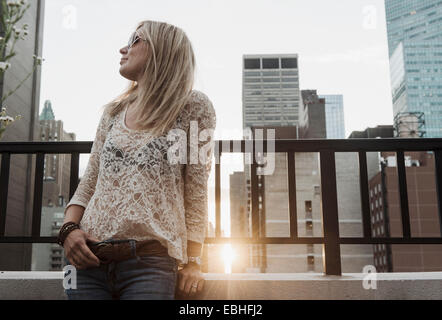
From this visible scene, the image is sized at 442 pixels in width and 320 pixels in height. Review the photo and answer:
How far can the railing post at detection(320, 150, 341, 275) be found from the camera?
7.71 ft

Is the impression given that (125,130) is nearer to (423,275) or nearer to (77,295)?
(77,295)

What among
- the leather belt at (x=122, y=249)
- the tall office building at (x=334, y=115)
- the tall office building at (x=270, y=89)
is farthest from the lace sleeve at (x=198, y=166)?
the tall office building at (x=334, y=115)

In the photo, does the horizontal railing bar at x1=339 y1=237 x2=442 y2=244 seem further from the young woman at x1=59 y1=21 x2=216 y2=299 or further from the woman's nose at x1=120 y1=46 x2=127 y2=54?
the woman's nose at x1=120 y1=46 x2=127 y2=54

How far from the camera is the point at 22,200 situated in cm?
1393

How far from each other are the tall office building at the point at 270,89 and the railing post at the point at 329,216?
449ft

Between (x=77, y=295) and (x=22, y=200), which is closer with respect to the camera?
(x=77, y=295)

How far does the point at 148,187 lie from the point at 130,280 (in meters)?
0.25

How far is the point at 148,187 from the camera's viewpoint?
3.68 ft

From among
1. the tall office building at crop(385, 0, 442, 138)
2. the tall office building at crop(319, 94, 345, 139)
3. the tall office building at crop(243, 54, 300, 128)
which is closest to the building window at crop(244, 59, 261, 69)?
the tall office building at crop(243, 54, 300, 128)

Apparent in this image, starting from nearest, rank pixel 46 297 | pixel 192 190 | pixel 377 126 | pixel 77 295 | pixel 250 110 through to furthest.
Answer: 1. pixel 77 295
2. pixel 192 190
3. pixel 46 297
4. pixel 377 126
5. pixel 250 110

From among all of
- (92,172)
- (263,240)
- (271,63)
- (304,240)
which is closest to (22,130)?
(263,240)

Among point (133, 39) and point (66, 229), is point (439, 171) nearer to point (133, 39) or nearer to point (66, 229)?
point (133, 39)
